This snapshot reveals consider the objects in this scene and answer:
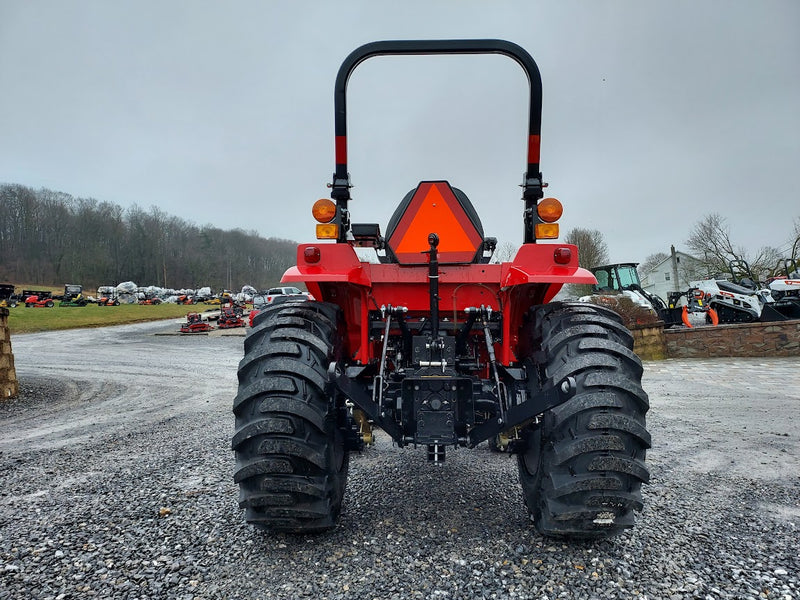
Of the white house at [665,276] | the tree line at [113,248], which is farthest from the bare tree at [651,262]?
the tree line at [113,248]

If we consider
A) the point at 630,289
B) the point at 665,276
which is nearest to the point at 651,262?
the point at 665,276

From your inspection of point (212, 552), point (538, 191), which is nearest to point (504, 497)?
point (212, 552)

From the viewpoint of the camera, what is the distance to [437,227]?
Result: 309 centimetres

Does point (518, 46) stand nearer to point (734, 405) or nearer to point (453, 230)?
point (453, 230)

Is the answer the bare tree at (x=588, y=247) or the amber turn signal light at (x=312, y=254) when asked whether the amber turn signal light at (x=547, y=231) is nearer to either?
the amber turn signal light at (x=312, y=254)

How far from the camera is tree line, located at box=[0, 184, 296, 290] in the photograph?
6275 cm

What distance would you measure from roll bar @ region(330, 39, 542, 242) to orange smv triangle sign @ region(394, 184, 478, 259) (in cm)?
43

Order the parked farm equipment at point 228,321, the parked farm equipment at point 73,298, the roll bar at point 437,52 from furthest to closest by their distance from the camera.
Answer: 1. the parked farm equipment at point 73,298
2. the parked farm equipment at point 228,321
3. the roll bar at point 437,52

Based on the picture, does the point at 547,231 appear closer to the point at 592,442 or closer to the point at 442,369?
the point at 442,369

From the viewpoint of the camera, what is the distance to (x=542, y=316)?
2.55 meters

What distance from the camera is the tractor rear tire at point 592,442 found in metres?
2.01

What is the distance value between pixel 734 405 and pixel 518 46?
19.0 ft

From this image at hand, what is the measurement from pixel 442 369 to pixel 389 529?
92 cm

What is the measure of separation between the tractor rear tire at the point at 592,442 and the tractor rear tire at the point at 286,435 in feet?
3.33
